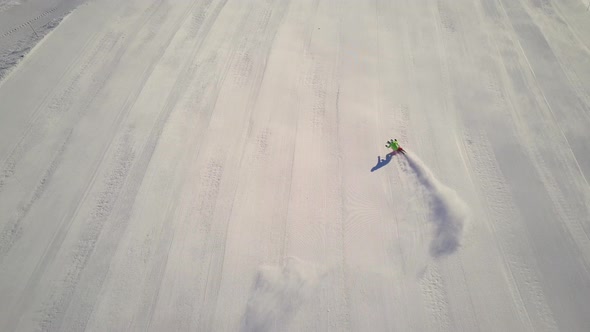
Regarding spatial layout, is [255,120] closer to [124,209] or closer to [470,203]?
[124,209]

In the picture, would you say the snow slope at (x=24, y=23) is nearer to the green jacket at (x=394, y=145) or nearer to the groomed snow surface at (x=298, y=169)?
the groomed snow surface at (x=298, y=169)

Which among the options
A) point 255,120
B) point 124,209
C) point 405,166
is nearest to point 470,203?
point 405,166

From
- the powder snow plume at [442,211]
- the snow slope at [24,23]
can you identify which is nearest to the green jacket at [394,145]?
the powder snow plume at [442,211]

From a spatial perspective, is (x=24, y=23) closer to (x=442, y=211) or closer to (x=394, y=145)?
(x=394, y=145)

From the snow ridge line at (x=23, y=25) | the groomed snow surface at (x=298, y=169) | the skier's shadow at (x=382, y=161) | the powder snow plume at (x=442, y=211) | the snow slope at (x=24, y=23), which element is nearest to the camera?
the groomed snow surface at (x=298, y=169)

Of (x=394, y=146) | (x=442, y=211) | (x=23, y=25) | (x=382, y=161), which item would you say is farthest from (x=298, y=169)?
(x=23, y=25)
